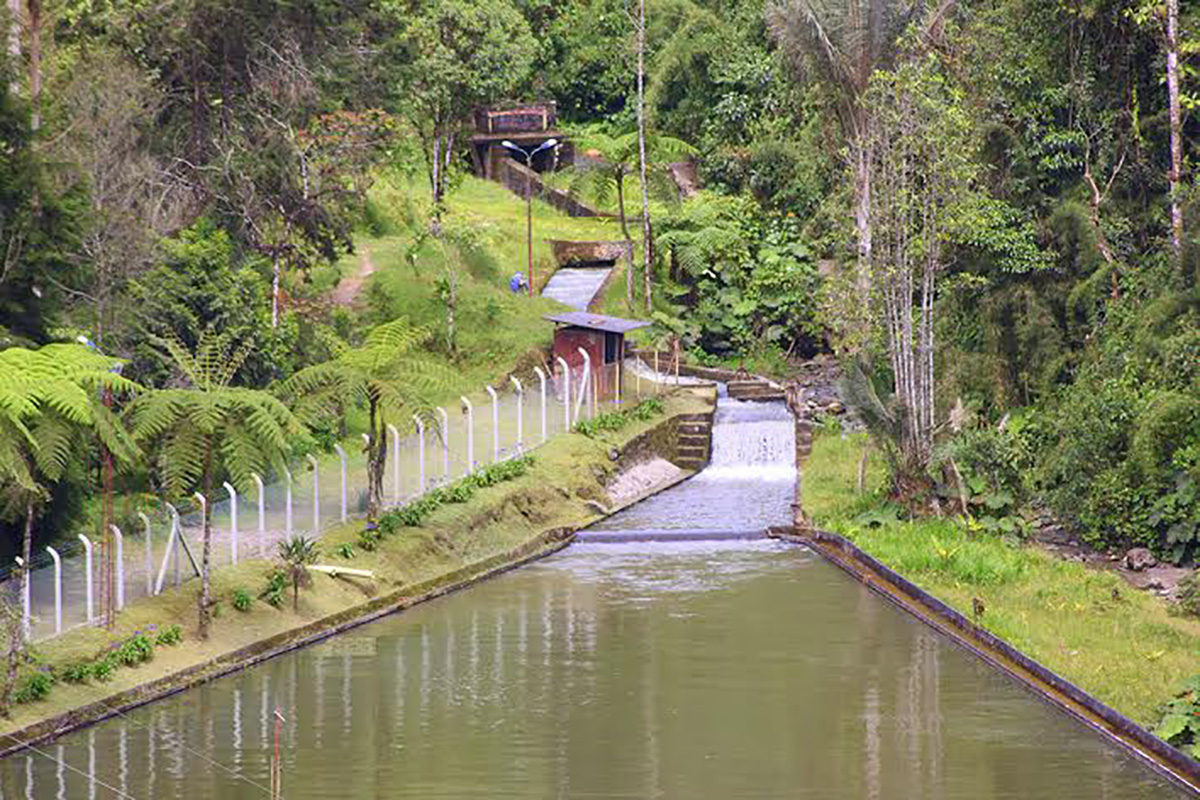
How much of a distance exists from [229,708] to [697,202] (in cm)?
3470

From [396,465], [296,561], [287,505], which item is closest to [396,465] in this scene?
[396,465]

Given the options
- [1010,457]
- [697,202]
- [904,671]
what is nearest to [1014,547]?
[1010,457]

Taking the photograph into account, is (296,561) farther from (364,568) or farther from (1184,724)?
(1184,724)

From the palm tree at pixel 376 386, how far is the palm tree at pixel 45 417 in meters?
5.99

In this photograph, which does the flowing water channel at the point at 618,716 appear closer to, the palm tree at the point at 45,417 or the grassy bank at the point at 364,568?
the grassy bank at the point at 364,568

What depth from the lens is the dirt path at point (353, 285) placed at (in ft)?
160

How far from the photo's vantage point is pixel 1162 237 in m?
40.4

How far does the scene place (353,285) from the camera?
163 feet

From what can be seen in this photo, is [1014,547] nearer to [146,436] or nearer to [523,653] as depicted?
[523,653]

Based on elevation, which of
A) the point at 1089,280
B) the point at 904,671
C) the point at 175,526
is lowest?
the point at 904,671

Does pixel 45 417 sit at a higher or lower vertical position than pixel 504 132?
lower

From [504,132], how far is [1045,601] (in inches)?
1440

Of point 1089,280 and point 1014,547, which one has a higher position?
point 1089,280

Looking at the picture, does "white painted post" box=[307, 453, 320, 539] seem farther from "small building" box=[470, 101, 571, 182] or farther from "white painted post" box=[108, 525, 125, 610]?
"small building" box=[470, 101, 571, 182]
